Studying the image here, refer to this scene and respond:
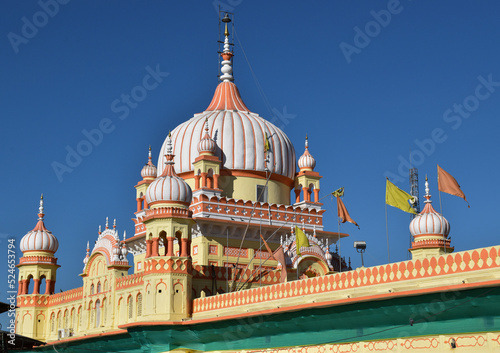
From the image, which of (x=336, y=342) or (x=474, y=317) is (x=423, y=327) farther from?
(x=336, y=342)

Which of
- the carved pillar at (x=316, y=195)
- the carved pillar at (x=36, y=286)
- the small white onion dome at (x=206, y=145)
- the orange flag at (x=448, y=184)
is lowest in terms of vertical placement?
the orange flag at (x=448, y=184)

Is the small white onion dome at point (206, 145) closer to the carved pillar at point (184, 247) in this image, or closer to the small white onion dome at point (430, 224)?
the carved pillar at point (184, 247)

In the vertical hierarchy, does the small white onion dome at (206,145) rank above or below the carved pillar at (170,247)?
above

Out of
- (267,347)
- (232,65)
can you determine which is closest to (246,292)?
(267,347)

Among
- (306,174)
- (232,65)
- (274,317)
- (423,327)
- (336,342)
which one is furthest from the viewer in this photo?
(232,65)

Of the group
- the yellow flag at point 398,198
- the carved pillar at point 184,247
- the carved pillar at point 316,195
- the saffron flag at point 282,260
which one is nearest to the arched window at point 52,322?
the carved pillar at point 184,247

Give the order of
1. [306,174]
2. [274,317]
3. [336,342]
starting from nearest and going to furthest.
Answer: [336,342] → [274,317] → [306,174]

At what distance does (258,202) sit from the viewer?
3084cm

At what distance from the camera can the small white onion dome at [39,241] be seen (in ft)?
114

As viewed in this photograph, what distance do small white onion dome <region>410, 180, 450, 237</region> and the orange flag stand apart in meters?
3.35

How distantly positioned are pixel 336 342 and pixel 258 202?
11.5 metres

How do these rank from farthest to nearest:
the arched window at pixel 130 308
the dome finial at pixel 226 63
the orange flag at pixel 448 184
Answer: the dome finial at pixel 226 63
the arched window at pixel 130 308
the orange flag at pixel 448 184

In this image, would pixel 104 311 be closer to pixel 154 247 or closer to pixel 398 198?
pixel 154 247

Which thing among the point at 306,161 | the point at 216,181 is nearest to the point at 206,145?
the point at 216,181
